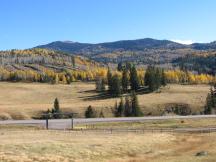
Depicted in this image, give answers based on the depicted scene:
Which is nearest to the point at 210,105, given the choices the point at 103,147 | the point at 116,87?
the point at 116,87

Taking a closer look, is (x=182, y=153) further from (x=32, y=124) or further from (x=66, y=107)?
(x=66, y=107)

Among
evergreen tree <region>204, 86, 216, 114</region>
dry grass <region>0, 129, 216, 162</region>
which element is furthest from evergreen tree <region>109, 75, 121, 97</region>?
dry grass <region>0, 129, 216, 162</region>

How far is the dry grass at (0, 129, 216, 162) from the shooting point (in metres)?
52.2

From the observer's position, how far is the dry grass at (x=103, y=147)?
52188mm

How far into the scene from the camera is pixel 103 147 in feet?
188

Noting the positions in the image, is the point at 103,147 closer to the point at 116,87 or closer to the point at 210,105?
the point at 210,105

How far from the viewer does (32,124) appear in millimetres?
83938

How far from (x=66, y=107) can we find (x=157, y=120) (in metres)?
75.2

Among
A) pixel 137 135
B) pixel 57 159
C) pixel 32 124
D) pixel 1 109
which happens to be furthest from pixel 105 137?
pixel 1 109

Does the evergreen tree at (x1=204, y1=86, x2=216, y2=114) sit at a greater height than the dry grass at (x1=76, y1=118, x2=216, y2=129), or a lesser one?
lesser

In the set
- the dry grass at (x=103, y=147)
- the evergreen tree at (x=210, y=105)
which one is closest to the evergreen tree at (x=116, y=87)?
the evergreen tree at (x=210, y=105)

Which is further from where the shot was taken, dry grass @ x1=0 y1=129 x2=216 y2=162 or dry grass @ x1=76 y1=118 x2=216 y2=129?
dry grass @ x1=76 y1=118 x2=216 y2=129

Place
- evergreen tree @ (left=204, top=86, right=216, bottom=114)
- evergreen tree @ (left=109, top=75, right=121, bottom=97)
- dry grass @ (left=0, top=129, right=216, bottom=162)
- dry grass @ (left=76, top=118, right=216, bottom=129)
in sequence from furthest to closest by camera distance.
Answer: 1. evergreen tree @ (left=109, top=75, right=121, bottom=97)
2. evergreen tree @ (left=204, top=86, right=216, bottom=114)
3. dry grass @ (left=76, top=118, right=216, bottom=129)
4. dry grass @ (left=0, top=129, right=216, bottom=162)

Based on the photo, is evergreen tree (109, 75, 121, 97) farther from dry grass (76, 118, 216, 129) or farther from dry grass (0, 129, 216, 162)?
dry grass (0, 129, 216, 162)
